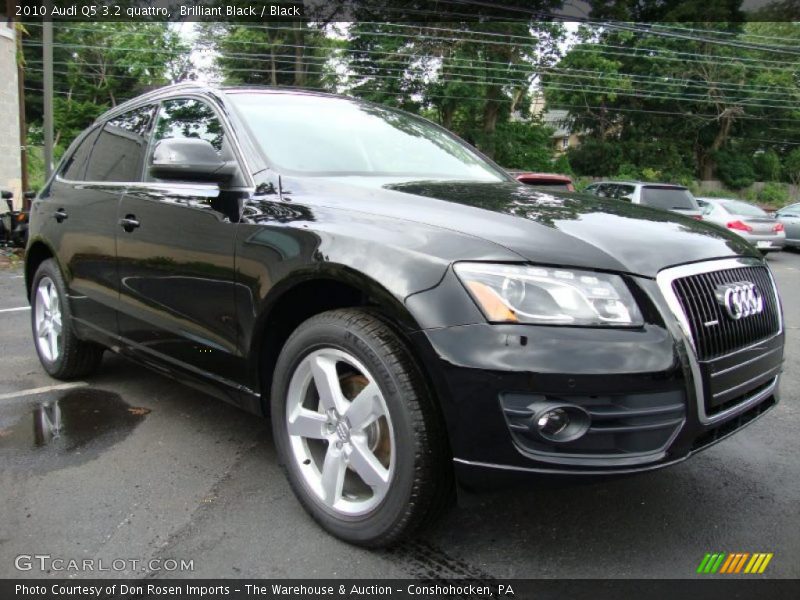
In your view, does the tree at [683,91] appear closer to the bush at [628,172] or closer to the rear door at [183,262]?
the bush at [628,172]

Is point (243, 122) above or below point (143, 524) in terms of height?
above

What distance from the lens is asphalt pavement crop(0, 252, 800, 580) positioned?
2283 mm

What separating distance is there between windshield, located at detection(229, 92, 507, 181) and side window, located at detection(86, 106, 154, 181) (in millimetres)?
753

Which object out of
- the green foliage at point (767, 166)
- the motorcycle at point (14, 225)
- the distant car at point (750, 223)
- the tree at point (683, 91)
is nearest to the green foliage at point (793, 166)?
the green foliage at point (767, 166)

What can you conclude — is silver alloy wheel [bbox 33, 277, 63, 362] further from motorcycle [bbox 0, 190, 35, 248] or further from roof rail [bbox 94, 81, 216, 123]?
motorcycle [bbox 0, 190, 35, 248]

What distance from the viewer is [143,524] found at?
2.56 metres

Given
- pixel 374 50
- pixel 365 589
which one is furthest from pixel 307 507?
pixel 374 50

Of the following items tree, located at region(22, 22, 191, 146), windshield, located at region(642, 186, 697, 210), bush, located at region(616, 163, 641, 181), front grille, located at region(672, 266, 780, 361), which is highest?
tree, located at region(22, 22, 191, 146)

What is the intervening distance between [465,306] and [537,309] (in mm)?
213

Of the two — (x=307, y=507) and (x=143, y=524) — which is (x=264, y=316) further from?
(x=143, y=524)

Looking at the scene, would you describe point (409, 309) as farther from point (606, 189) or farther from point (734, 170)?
point (734, 170)

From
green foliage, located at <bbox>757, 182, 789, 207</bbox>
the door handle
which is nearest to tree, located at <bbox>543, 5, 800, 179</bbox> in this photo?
green foliage, located at <bbox>757, 182, 789, 207</bbox>

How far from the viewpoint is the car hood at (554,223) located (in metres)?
2.09

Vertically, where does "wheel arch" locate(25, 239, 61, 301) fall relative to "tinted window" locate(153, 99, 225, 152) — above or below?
below
